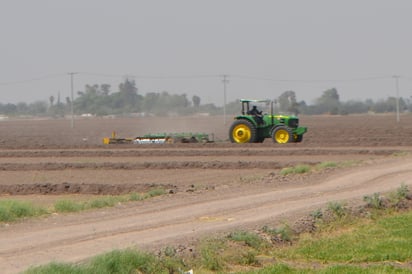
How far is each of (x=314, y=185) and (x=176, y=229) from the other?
348 inches

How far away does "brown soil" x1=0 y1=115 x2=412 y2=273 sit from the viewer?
16500mm

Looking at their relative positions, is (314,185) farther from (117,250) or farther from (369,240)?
(117,250)

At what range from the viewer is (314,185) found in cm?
2567

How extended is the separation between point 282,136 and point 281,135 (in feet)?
0.25

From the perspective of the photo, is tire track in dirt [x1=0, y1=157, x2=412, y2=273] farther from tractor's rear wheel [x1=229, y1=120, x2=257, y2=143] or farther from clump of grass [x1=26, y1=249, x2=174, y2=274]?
tractor's rear wheel [x1=229, y1=120, x2=257, y2=143]

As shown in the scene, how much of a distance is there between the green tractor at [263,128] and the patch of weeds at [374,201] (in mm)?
26535

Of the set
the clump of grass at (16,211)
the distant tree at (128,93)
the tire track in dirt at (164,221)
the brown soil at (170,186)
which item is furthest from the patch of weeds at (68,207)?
the distant tree at (128,93)

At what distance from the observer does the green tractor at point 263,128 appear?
4812cm

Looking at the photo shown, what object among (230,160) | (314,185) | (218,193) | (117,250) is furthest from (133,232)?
(230,160)

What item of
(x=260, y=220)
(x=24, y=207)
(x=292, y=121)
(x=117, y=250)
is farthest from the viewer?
(x=292, y=121)

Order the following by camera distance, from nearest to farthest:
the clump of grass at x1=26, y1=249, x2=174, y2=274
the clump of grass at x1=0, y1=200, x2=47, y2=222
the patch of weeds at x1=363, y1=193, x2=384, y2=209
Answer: the clump of grass at x1=26, y1=249, x2=174, y2=274 < the clump of grass at x1=0, y1=200, x2=47, y2=222 < the patch of weeds at x1=363, y1=193, x2=384, y2=209

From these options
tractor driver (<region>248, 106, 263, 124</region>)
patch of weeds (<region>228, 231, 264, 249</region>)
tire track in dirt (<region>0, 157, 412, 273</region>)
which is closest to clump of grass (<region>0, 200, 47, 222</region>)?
tire track in dirt (<region>0, 157, 412, 273</region>)

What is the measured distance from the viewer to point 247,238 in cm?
1612

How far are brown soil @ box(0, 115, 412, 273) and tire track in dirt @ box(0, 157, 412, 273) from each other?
2 cm
